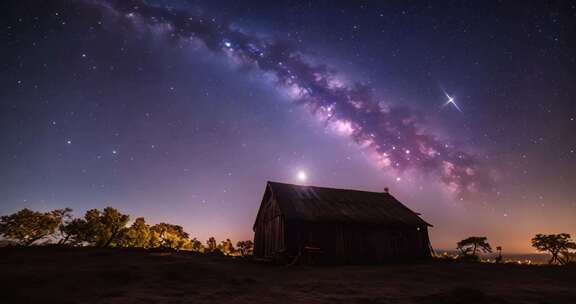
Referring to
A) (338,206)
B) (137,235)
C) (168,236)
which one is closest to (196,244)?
(168,236)

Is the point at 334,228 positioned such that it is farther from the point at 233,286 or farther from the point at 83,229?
the point at 83,229

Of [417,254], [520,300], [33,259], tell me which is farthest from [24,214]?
[520,300]

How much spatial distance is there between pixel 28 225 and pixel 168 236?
58.2 ft

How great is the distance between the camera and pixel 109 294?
Result: 8.84 m

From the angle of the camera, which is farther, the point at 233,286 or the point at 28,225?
the point at 28,225

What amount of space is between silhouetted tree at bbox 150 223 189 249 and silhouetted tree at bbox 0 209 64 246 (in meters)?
13.3

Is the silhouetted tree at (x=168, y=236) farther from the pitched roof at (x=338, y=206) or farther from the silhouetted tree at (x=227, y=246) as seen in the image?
the pitched roof at (x=338, y=206)

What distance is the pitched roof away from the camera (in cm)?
2131

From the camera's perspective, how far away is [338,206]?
23.7 metres

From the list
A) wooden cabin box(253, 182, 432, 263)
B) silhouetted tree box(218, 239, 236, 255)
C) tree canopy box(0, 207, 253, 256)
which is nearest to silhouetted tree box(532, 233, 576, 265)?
wooden cabin box(253, 182, 432, 263)

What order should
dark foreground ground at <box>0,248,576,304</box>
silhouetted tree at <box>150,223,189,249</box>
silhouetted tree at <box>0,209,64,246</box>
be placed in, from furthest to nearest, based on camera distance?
silhouetted tree at <box>150,223,189,249</box>, silhouetted tree at <box>0,209,64,246</box>, dark foreground ground at <box>0,248,576,304</box>

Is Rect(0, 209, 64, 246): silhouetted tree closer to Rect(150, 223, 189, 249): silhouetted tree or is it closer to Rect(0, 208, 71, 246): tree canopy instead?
Rect(0, 208, 71, 246): tree canopy

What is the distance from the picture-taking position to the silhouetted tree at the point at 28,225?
30.3 metres

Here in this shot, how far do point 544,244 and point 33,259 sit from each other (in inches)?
1656
